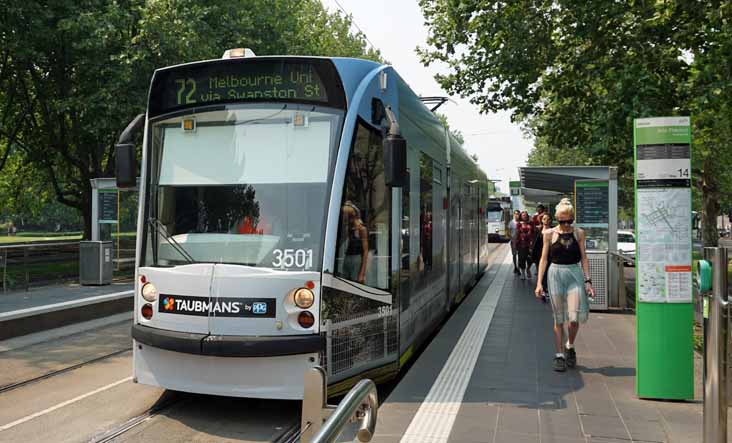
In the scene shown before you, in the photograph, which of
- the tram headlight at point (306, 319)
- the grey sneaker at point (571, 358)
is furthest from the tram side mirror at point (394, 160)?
the grey sneaker at point (571, 358)

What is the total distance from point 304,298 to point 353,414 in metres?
2.53

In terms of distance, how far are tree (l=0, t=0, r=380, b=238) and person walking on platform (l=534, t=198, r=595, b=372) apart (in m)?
13.8

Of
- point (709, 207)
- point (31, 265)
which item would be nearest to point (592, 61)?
point (31, 265)

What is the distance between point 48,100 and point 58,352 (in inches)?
568

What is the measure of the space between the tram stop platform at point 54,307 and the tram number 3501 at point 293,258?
18.8ft

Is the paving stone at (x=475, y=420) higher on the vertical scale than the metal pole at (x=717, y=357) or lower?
lower

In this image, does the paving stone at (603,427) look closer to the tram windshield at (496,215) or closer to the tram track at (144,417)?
the tram track at (144,417)

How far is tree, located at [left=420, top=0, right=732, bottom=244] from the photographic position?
11.8 meters

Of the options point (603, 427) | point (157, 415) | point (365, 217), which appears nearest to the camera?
point (603, 427)

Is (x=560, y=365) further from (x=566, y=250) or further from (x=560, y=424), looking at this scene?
(x=560, y=424)

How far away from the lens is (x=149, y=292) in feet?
18.4

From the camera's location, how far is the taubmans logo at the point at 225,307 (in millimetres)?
5180

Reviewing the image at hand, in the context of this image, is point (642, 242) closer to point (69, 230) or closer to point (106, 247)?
point (106, 247)

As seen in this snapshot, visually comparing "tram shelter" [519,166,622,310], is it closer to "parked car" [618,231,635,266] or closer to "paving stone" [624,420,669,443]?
"paving stone" [624,420,669,443]
